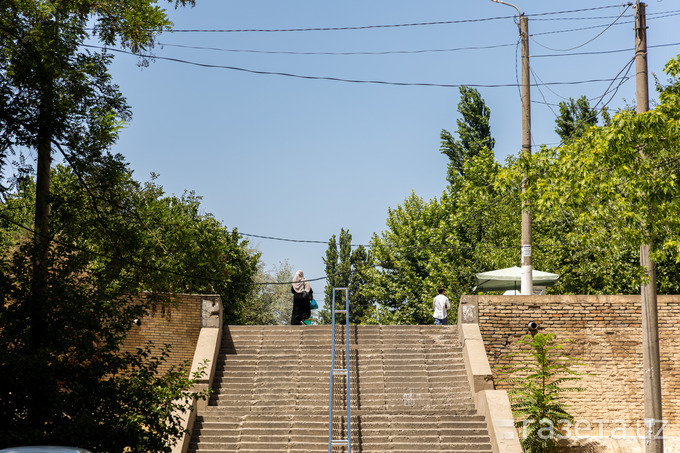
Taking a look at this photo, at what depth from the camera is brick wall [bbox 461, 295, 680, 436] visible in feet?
52.0

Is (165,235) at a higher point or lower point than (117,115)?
lower

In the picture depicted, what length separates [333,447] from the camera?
1407 cm

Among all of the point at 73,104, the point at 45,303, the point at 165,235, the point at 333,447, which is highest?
the point at 73,104

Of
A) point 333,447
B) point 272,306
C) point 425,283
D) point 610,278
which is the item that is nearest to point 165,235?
point 333,447

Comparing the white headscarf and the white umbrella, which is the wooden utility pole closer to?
the white umbrella

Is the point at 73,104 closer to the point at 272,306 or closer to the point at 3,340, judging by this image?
the point at 3,340

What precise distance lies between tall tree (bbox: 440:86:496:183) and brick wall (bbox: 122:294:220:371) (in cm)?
2380

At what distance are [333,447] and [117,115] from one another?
704 cm

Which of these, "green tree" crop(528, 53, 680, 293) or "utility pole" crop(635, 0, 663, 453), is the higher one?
"green tree" crop(528, 53, 680, 293)

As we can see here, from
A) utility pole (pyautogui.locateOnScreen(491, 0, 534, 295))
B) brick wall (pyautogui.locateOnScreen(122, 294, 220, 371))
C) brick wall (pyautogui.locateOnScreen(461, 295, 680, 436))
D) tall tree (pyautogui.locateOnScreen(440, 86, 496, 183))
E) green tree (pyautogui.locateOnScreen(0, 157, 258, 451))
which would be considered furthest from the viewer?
tall tree (pyautogui.locateOnScreen(440, 86, 496, 183))

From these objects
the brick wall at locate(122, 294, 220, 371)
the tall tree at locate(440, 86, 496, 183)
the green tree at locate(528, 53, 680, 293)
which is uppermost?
the tall tree at locate(440, 86, 496, 183)

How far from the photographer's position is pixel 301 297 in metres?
18.7

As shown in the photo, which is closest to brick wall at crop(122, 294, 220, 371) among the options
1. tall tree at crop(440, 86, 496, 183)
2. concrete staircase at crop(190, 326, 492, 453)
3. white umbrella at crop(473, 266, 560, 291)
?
concrete staircase at crop(190, 326, 492, 453)

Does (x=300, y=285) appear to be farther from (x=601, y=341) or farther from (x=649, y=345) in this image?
(x=649, y=345)
